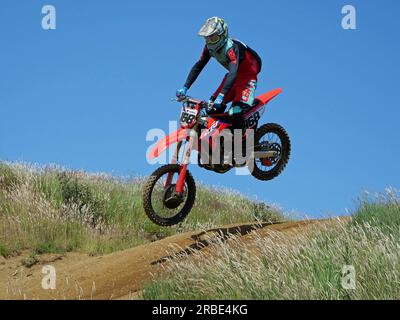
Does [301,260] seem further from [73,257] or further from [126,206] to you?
[126,206]

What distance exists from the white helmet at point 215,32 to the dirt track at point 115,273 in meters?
3.06

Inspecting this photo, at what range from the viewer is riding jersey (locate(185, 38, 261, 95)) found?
10.6 metres

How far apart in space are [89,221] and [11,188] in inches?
95.3

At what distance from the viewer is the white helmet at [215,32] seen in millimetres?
10547

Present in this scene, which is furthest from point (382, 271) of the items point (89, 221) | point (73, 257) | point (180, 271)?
point (89, 221)

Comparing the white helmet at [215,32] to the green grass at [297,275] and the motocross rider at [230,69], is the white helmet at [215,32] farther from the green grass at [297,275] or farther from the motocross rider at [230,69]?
the green grass at [297,275]

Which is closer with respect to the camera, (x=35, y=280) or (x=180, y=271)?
(x=180, y=271)

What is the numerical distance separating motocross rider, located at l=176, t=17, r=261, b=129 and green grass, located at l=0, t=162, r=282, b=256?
8.57 feet

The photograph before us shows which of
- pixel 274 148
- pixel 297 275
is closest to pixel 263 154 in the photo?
pixel 274 148

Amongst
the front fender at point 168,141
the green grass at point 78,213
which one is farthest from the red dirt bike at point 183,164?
the green grass at point 78,213

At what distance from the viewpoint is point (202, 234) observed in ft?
36.1

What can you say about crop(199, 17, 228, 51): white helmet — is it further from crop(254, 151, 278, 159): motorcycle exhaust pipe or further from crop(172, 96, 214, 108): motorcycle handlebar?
crop(254, 151, 278, 159): motorcycle exhaust pipe

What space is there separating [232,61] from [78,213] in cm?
550

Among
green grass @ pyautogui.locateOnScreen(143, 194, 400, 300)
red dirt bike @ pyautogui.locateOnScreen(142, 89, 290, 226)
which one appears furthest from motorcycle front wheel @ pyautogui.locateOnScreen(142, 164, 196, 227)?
green grass @ pyautogui.locateOnScreen(143, 194, 400, 300)
